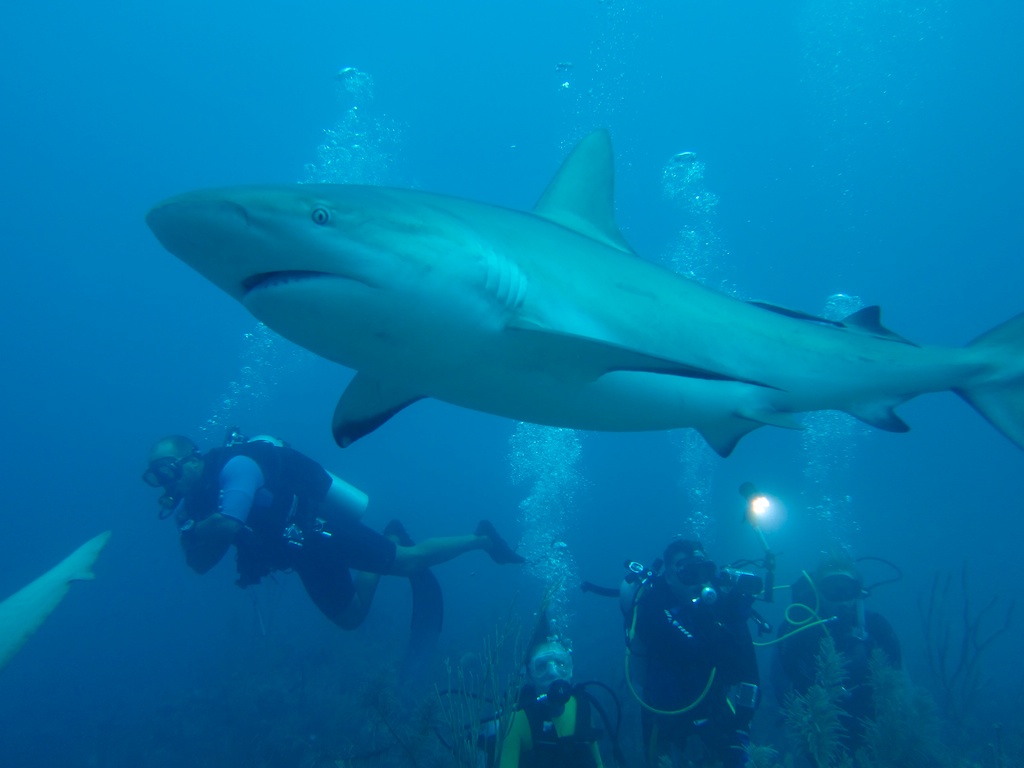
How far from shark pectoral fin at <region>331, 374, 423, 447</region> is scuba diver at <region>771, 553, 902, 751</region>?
20.1ft

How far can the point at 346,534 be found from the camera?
740 cm

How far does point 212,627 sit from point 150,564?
25971 millimetres

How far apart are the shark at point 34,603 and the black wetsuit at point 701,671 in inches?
204

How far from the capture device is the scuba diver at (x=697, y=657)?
207 inches

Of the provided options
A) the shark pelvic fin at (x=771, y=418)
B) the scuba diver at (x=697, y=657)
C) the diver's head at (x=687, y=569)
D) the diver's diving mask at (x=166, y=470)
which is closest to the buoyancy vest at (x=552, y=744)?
the scuba diver at (x=697, y=657)

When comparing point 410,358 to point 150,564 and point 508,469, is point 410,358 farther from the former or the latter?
point 508,469

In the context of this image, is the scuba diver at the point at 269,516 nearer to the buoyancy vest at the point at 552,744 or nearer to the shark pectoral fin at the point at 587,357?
the buoyancy vest at the point at 552,744

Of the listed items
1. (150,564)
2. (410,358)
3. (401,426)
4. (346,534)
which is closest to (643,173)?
(401,426)

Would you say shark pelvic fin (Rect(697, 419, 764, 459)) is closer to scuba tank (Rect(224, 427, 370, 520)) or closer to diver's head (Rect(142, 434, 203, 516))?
scuba tank (Rect(224, 427, 370, 520))

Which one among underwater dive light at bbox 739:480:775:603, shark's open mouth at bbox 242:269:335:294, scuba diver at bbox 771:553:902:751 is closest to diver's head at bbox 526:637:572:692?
underwater dive light at bbox 739:480:775:603

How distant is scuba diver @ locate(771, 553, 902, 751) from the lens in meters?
6.63

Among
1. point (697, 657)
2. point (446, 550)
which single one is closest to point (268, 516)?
point (446, 550)

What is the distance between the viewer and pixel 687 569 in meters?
5.55

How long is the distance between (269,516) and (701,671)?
5.21 meters
